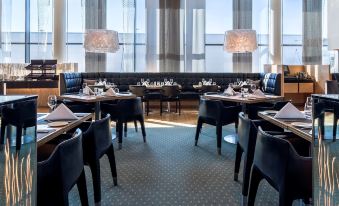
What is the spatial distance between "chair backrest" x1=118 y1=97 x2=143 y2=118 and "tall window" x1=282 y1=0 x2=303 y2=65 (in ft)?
25.7

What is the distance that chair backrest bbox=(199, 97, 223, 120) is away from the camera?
4316mm

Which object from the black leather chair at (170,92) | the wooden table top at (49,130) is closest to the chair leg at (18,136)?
the wooden table top at (49,130)

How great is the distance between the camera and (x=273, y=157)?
1808 millimetres

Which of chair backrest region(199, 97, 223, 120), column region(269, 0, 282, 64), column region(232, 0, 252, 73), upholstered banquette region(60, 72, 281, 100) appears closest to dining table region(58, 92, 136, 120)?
chair backrest region(199, 97, 223, 120)

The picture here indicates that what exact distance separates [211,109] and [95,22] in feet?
23.7

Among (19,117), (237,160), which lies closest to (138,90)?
(237,160)

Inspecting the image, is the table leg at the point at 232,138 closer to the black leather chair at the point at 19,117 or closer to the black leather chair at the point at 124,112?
the black leather chair at the point at 124,112

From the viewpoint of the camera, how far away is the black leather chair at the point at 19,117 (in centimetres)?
129

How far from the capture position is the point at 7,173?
140cm

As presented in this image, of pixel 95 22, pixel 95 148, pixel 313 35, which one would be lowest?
pixel 95 148

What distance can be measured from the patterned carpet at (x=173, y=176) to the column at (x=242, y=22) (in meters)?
5.96

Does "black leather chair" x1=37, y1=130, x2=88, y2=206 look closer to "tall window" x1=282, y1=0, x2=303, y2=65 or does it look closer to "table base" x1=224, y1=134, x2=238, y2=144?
"table base" x1=224, y1=134, x2=238, y2=144

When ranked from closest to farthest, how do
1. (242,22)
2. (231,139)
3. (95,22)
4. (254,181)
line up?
(254,181)
(231,139)
(95,22)
(242,22)

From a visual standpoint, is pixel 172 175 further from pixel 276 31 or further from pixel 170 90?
pixel 276 31
